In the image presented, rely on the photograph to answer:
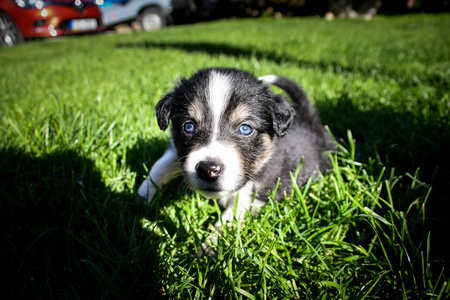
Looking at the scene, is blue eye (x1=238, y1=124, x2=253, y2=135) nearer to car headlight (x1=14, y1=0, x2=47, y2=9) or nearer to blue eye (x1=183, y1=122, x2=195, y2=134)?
blue eye (x1=183, y1=122, x2=195, y2=134)

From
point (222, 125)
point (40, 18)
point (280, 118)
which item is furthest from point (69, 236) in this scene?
point (40, 18)

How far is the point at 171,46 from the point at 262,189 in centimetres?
812

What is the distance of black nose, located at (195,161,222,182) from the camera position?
1.75m

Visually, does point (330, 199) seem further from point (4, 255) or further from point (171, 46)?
point (171, 46)

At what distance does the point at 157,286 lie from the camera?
5.05 ft

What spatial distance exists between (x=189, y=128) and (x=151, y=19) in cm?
1725

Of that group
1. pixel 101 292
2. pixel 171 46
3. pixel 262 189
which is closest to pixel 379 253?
pixel 262 189

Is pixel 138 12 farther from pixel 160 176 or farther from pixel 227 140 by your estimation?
pixel 227 140

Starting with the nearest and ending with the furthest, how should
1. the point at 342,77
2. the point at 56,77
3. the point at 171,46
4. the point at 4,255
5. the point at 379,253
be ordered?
the point at 4,255, the point at 379,253, the point at 342,77, the point at 56,77, the point at 171,46

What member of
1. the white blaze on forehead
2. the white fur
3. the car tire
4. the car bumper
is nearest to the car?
the car tire

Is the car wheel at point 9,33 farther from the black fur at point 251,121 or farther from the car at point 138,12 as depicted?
the black fur at point 251,121

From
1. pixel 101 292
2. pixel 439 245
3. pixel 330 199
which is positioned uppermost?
pixel 101 292

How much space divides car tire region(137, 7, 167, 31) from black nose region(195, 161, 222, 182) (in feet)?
55.7

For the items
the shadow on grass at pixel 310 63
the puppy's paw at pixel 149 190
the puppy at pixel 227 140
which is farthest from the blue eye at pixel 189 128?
the shadow on grass at pixel 310 63
